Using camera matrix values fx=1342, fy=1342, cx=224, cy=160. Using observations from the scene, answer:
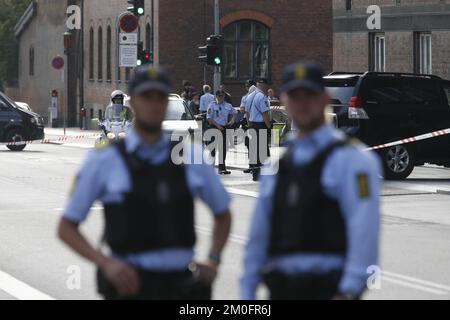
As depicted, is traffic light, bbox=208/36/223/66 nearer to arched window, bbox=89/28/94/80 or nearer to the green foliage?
arched window, bbox=89/28/94/80

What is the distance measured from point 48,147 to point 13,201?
20.6 meters

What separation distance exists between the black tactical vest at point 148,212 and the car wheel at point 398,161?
18.4 m

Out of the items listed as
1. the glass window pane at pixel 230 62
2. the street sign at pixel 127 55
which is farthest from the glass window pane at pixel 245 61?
the street sign at pixel 127 55

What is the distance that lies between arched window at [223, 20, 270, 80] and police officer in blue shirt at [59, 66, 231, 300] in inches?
1734

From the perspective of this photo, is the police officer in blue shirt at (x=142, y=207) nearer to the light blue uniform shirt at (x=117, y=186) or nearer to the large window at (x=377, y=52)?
the light blue uniform shirt at (x=117, y=186)

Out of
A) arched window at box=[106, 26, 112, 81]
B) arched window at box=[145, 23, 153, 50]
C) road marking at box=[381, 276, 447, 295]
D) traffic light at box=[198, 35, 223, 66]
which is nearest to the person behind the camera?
road marking at box=[381, 276, 447, 295]

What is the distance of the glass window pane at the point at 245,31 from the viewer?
164 ft

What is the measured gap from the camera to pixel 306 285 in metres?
5.44

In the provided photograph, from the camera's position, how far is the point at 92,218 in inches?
679

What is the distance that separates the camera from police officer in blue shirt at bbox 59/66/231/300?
18.5 ft

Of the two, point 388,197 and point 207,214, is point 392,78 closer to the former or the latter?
point 388,197

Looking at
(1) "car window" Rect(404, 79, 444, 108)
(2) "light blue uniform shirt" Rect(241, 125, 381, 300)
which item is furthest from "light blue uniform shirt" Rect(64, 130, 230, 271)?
(1) "car window" Rect(404, 79, 444, 108)

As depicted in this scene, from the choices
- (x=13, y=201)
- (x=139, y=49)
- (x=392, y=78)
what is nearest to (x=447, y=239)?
(x=13, y=201)

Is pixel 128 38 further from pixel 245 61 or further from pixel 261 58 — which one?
pixel 261 58
